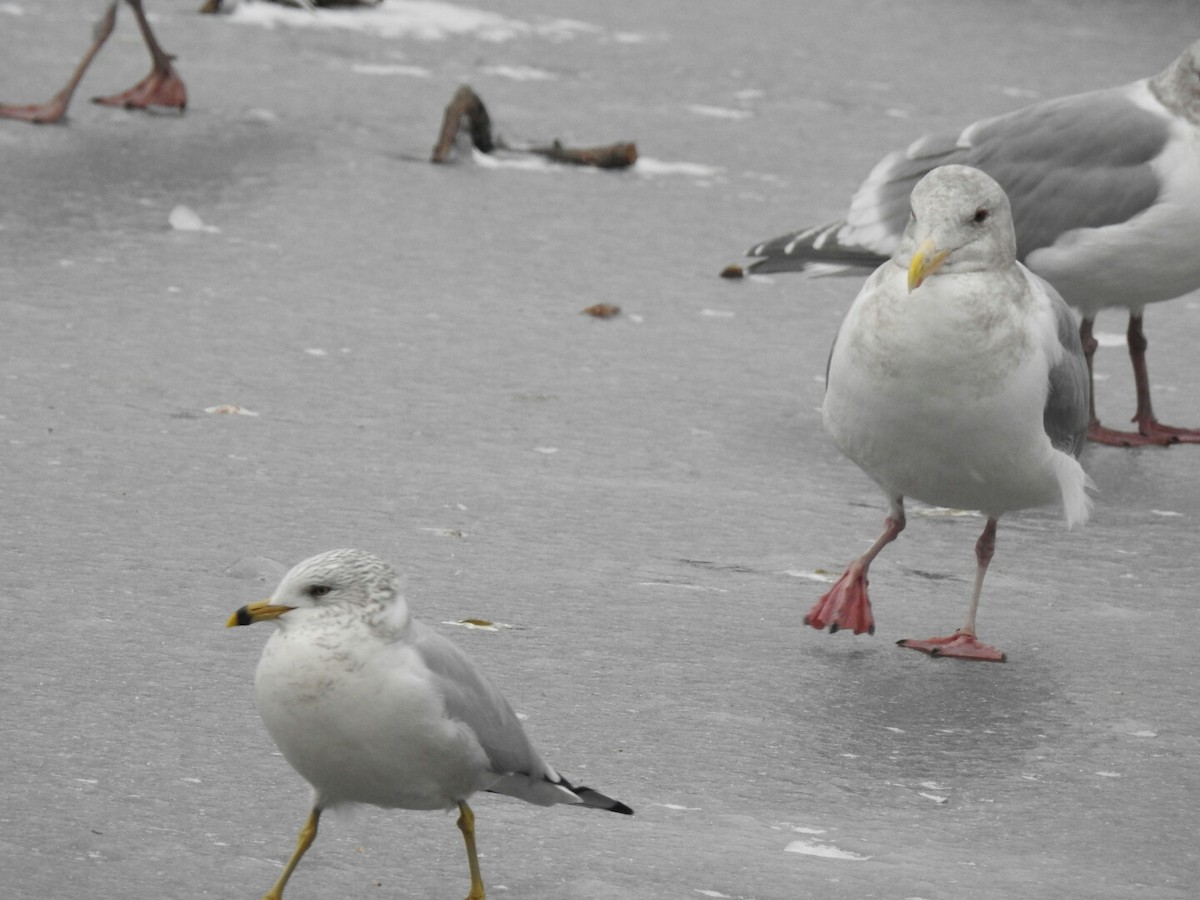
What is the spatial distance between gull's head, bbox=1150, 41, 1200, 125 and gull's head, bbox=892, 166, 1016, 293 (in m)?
2.00

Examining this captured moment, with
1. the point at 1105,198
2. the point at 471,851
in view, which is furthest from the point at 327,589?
the point at 1105,198

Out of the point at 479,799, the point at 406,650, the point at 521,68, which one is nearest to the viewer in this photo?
the point at 406,650

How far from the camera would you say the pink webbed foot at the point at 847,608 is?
4605mm

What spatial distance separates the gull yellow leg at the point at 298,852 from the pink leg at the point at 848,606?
1.69 metres

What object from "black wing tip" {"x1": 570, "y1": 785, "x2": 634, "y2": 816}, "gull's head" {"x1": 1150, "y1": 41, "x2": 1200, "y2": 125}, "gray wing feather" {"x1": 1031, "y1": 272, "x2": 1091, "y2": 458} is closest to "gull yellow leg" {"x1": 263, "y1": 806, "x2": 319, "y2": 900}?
"black wing tip" {"x1": 570, "y1": 785, "x2": 634, "y2": 816}

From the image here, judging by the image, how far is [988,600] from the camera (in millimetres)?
5055

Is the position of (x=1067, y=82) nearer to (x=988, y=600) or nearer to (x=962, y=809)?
(x=988, y=600)

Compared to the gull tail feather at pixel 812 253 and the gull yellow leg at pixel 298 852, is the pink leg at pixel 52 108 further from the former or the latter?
the gull yellow leg at pixel 298 852

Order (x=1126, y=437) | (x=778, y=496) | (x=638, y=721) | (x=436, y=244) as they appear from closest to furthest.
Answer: (x=638, y=721)
(x=778, y=496)
(x=1126, y=437)
(x=436, y=244)

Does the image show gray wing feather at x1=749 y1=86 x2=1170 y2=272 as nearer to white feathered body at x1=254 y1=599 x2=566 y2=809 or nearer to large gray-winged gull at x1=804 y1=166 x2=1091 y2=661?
large gray-winged gull at x1=804 y1=166 x2=1091 y2=661

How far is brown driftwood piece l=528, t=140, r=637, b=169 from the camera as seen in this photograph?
933 cm

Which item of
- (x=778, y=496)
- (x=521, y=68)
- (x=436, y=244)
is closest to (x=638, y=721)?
(x=778, y=496)

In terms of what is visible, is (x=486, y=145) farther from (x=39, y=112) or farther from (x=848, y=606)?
(x=848, y=606)

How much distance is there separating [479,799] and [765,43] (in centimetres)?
925
